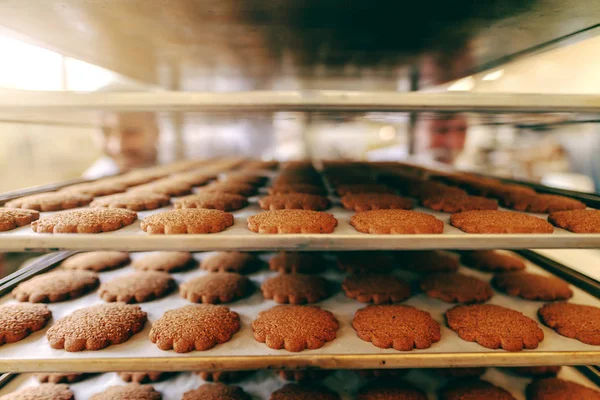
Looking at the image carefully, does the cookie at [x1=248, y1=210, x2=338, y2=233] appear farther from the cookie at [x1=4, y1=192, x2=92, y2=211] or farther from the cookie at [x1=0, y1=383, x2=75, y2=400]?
the cookie at [x1=0, y1=383, x2=75, y2=400]

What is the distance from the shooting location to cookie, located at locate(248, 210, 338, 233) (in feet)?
3.85

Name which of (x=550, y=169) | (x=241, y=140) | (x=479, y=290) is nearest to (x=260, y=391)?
(x=479, y=290)

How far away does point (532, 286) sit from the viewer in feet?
5.76

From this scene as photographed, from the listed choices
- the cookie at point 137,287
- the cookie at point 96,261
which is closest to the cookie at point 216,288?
the cookie at point 137,287

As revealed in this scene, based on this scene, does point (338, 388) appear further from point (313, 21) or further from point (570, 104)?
point (313, 21)

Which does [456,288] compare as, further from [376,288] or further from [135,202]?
[135,202]

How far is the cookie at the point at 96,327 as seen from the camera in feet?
3.87

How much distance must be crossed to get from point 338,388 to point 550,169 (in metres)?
3.37

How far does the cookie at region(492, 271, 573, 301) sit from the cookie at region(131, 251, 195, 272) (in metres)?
1.75

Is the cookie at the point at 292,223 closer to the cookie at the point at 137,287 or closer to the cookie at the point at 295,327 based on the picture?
the cookie at the point at 295,327

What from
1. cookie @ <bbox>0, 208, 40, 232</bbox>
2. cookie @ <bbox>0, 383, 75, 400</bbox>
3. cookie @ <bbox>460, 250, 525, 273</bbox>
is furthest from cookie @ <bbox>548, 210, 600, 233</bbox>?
cookie @ <bbox>0, 383, 75, 400</bbox>

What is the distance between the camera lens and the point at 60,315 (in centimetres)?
146

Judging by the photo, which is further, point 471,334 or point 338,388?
point 338,388

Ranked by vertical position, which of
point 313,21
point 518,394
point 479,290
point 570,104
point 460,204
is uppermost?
point 313,21
